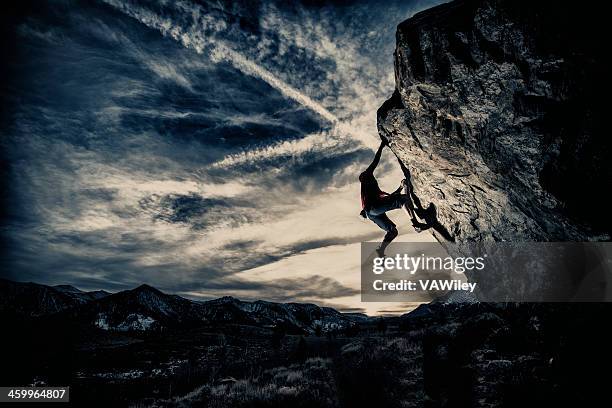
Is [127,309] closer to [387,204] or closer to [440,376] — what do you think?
[440,376]

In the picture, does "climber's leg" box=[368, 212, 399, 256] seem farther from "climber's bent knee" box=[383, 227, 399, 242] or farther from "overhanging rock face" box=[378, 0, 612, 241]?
"overhanging rock face" box=[378, 0, 612, 241]

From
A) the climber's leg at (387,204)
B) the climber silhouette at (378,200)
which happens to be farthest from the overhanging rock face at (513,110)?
the climber's leg at (387,204)

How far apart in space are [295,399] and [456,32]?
13099 millimetres

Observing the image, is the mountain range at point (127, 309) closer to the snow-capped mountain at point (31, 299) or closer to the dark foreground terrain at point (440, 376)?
the snow-capped mountain at point (31, 299)

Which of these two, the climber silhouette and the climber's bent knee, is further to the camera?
the climber's bent knee

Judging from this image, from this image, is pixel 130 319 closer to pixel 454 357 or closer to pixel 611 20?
pixel 454 357

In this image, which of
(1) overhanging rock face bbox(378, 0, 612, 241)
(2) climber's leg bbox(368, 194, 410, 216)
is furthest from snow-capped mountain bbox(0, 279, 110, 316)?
(1) overhanging rock face bbox(378, 0, 612, 241)

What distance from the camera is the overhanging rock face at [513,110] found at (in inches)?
277

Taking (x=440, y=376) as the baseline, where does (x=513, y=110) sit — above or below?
above

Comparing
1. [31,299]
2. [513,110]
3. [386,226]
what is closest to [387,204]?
[386,226]

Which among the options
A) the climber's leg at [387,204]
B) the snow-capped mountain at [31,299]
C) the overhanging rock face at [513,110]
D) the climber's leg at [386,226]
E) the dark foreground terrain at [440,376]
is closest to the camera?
the overhanging rock face at [513,110]

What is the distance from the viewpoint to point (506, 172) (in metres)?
9.63

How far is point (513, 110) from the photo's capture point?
8.55 meters

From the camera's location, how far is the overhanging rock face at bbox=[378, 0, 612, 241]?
277 inches
